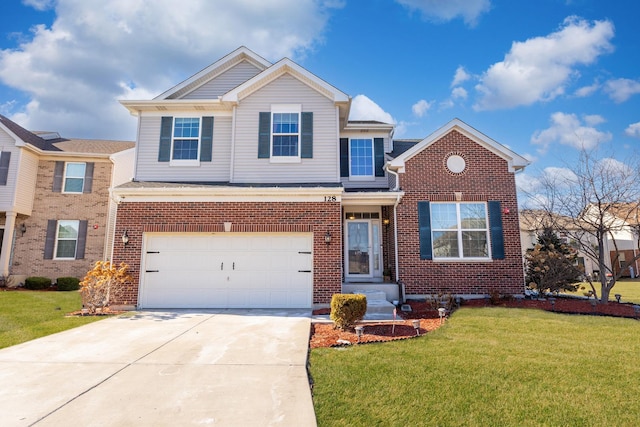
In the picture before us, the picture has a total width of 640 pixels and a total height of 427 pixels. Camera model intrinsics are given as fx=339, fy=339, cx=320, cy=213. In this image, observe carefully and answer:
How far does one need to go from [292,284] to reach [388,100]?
8.31 meters

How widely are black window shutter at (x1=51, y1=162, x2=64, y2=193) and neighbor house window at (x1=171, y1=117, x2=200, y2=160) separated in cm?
973

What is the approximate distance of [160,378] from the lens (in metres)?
4.41

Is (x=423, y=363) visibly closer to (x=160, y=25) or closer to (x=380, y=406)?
(x=380, y=406)

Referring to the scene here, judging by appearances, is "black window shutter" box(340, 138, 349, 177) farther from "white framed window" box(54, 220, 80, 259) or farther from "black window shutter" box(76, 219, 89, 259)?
"white framed window" box(54, 220, 80, 259)

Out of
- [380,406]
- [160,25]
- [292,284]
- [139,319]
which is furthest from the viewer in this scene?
[160,25]

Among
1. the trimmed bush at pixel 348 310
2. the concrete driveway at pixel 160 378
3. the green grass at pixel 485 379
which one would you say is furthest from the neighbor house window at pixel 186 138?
the green grass at pixel 485 379

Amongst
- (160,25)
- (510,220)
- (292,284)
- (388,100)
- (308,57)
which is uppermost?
(160,25)

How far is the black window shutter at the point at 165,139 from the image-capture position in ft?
38.8

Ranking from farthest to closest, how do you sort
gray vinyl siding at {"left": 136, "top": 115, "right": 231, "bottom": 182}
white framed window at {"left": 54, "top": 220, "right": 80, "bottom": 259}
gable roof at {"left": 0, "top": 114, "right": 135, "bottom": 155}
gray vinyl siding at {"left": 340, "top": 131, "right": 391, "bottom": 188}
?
white framed window at {"left": 54, "top": 220, "right": 80, "bottom": 259}, gable roof at {"left": 0, "top": 114, "right": 135, "bottom": 155}, gray vinyl siding at {"left": 340, "top": 131, "right": 391, "bottom": 188}, gray vinyl siding at {"left": 136, "top": 115, "right": 231, "bottom": 182}

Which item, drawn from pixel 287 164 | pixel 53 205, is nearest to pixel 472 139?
pixel 287 164

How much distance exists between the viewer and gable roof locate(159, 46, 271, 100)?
1279 cm

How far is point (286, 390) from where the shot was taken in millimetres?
4027

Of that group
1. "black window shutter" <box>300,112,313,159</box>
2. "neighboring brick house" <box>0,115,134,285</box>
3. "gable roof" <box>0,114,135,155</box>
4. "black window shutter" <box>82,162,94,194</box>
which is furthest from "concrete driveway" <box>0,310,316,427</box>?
"gable roof" <box>0,114,135,155</box>

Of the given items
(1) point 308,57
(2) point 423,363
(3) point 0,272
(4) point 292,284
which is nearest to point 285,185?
(4) point 292,284
